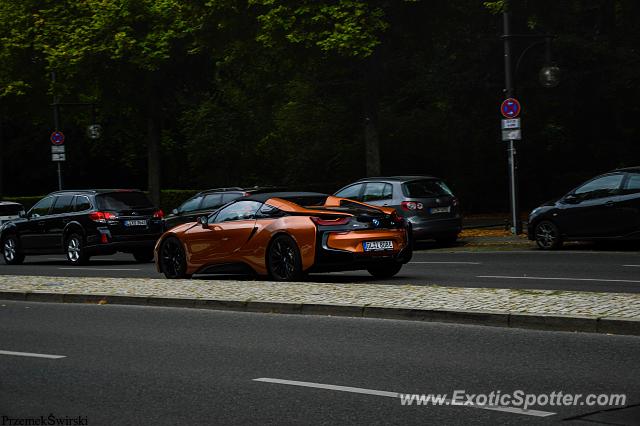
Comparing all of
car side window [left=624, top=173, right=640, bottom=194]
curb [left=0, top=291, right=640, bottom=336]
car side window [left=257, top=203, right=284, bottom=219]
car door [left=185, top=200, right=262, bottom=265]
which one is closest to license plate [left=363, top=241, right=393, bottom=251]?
car side window [left=257, top=203, right=284, bottom=219]

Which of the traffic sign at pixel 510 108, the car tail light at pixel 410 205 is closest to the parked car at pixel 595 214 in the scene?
the car tail light at pixel 410 205

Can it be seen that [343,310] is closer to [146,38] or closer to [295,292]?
[295,292]

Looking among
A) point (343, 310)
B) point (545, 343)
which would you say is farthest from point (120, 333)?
point (545, 343)

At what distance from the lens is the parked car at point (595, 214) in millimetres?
20469

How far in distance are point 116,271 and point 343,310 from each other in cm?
993

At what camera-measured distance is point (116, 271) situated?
2119cm

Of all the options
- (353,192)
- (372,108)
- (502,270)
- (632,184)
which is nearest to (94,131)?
(372,108)

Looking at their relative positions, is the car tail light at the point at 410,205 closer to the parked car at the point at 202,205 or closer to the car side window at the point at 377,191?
the car side window at the point at 377,191

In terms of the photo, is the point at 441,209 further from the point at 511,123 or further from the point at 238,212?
the point at 238,212

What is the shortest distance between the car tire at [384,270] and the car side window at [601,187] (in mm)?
6168

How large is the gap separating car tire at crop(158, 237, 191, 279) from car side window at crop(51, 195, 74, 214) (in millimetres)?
6498

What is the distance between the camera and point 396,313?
11.6 m

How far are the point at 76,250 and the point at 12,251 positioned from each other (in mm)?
2926

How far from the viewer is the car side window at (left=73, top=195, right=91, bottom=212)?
78.0 feet
